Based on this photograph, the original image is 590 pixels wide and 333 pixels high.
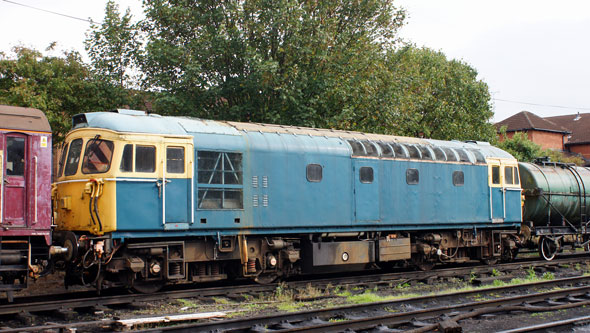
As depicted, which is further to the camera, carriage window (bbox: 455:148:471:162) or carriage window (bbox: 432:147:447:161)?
carriage window (bbox: 455:148:471:162)

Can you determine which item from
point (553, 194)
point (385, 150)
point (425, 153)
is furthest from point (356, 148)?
point (553, 194)

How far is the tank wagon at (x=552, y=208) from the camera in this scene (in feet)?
67.9

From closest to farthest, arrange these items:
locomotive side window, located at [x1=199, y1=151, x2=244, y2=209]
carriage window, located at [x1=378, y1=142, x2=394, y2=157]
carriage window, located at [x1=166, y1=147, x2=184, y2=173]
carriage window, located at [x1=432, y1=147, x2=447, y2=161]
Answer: carriage window, located at [x1=166, y1=147, x2=184, y2=173] < locomotive side window, located at [x1=199, y1=151, x2=244, y2=209] < carriage window, located at [x1=378, y1=142, x2=394, y2=157] < carriage window, located at [x1=432, y1=147, x2=447, y2=161]

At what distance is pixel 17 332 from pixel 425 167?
12.1 meters

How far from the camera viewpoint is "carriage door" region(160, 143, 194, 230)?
1224 centimetres

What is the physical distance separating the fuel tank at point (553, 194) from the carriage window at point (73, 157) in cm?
1583

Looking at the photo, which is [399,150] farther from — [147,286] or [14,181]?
[14,181]

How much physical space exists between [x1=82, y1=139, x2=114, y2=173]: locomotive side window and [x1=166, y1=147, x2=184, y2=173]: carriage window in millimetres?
1222

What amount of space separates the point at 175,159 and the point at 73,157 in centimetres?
231

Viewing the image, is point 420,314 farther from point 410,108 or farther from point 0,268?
point 410,108

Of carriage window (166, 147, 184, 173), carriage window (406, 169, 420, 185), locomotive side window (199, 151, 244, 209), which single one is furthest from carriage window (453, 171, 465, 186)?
carriage window (166, 147, 184, 173)

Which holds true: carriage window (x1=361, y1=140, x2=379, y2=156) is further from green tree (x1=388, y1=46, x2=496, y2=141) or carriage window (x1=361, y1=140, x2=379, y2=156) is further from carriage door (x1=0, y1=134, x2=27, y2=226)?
green tree (x1=388, y1=46, x2=496, y2=141)

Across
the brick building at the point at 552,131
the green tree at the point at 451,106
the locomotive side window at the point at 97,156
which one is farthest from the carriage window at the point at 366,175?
the brick building at the point at 552,131

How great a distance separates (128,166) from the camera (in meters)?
11.9
